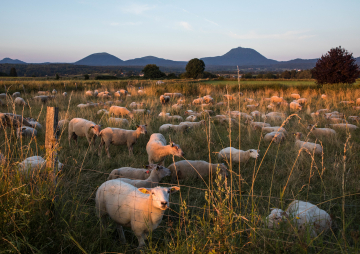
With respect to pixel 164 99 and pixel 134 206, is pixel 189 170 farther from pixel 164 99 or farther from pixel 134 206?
pixel 164 99

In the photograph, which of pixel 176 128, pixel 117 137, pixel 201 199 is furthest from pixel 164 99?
pixel 201 199

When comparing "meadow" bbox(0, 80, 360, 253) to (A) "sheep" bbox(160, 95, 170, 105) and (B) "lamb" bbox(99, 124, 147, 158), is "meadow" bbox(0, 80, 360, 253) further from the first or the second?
(A) "sheep" bbox(160, 95, 170, 105)

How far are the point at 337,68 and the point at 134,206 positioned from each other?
27962 millimetres

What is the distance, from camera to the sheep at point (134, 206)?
11.0 feet

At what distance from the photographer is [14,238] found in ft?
8.98

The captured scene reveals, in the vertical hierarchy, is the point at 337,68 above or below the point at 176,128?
above

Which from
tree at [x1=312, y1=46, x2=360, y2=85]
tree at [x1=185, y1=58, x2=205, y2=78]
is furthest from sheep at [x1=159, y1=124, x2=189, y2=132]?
tree at [x1=185, y1=58, x2=205, y2=78]

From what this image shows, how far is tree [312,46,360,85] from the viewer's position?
2347cm

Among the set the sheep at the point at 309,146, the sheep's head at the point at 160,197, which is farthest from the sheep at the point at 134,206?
the sheep at the point at 309,146

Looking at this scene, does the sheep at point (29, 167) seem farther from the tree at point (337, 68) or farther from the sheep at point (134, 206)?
the tree at point (337, 68)

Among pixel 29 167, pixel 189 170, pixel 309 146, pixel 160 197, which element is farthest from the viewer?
pixel 309 146

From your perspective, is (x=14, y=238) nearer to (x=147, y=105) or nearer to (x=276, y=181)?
(x=276, y=181)

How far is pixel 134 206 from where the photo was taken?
11.6ft

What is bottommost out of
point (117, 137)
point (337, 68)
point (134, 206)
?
point (134, 206)
